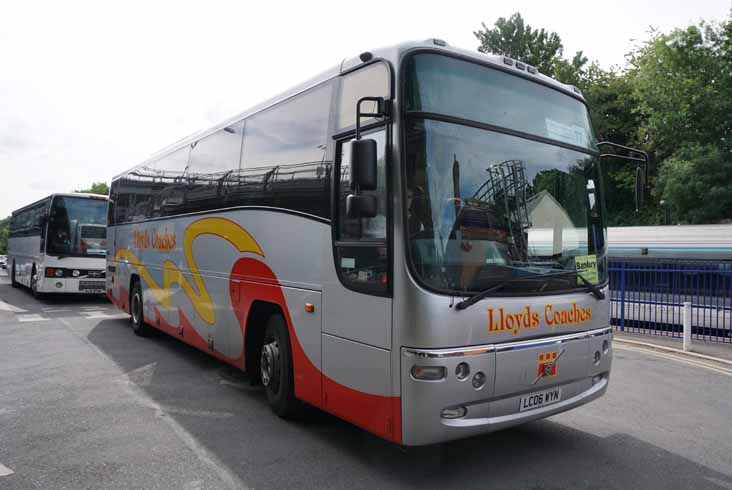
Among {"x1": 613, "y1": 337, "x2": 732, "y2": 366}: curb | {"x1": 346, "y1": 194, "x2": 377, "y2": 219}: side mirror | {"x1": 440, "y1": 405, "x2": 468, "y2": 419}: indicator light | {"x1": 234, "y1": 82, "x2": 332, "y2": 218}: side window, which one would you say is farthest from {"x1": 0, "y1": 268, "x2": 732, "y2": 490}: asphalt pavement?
{"x1": 234, "y1": 82, "x2": 332, "y2": 218}: side window

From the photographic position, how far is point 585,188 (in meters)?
5.29

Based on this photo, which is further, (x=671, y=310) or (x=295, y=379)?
(x=671, y=310)

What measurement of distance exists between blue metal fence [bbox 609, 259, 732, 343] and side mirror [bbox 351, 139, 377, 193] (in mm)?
9637

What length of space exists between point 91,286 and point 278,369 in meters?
12.8

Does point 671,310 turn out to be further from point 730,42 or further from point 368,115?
point 730,42

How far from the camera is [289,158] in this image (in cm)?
574

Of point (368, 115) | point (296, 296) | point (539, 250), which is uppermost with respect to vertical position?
point (368, 115)

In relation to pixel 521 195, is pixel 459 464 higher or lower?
lower

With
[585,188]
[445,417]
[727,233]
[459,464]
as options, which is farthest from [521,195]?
[727,233]

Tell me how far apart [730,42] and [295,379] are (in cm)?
3398

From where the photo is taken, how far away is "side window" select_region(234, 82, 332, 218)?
17.1 ft

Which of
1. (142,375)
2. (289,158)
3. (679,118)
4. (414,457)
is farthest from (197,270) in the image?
(679,118)

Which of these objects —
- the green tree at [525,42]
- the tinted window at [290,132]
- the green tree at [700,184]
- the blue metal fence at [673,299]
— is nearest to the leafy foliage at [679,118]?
the green tree at [700,184]

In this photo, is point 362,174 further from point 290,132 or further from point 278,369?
point 278,369
